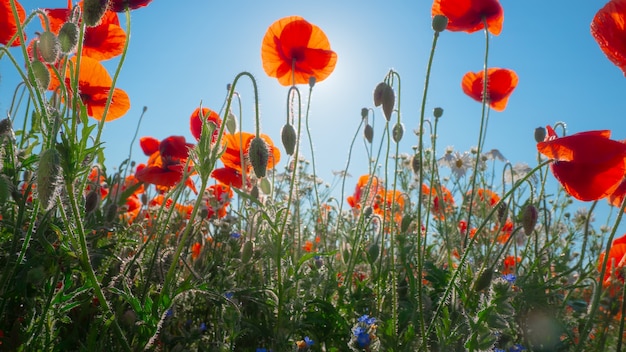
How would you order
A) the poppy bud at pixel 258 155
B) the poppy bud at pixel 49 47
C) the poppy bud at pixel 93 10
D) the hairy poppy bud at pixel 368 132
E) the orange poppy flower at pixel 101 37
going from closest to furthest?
the poppy bud at pixel 93 10
the poppy bud at pixel 49 47
the poppy bud at pixel 258 155
the orange poppy flower at pixel 101 37
the hairy poppy bud at pixel 368 132

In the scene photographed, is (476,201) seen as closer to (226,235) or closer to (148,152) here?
(226,235)

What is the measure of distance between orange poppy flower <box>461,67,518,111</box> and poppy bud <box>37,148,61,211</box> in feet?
7.86

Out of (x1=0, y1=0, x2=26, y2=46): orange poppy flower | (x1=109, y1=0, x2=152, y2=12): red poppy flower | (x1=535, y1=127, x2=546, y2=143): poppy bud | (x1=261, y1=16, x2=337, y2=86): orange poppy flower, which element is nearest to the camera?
(x1=109, y1=0, x2=152, y2=12): red poppy flower

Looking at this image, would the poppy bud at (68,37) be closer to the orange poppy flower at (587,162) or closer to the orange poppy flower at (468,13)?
the orange poppy flower at (587,162)

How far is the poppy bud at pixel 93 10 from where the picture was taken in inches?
55.5

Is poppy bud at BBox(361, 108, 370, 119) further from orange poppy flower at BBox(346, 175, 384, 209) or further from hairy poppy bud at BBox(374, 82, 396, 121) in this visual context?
hairy poppy bud at BBox(374, 82, 396, 121)

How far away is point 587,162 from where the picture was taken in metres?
1.50

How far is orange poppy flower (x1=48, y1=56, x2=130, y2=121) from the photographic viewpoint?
2152 millimetres

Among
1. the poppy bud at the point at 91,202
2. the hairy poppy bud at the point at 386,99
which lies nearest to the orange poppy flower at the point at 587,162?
the hairy poppy bud at the point at 386,99

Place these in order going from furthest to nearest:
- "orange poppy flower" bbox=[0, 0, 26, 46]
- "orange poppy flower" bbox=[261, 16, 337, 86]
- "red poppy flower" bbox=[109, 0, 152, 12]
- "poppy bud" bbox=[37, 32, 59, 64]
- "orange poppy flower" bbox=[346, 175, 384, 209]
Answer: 1. "orange poppy flower" bbox=[346, 175, 384, 209]
2. "orange poppy flower" bbox=[261, 16, 337, 86]
3. "orange poppy flower" bbox=[0, 0, 26, 46]
4. "red poppy flower" bbox=[109, 0, 152, 12]
5. "poppy bud" bbox=[37, 32, 59, 64]

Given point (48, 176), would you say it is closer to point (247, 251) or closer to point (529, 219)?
point (247, 251)

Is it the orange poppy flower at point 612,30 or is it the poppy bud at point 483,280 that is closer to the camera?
the orange poppy flower at point 612,30

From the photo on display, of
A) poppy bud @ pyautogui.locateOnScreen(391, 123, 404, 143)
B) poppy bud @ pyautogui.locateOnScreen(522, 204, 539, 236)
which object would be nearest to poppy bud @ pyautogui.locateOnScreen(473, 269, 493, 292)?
poppy bud @ pyautogui.locateOnScreen(522, 204, 539, 236)

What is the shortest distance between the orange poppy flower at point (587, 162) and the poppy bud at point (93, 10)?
1351mm
